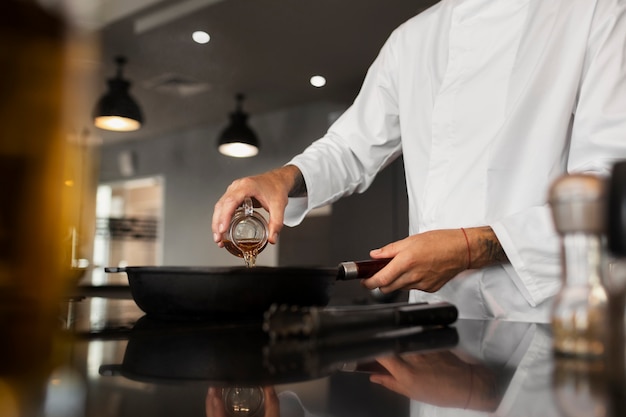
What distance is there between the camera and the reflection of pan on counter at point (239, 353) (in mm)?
350

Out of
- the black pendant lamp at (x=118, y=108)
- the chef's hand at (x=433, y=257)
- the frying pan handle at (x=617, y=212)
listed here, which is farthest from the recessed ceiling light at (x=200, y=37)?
the frying pan handle at (x=617, y=212)

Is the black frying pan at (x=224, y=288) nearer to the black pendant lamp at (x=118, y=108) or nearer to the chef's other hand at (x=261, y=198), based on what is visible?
the chef's other hand at (x=261, y=198)

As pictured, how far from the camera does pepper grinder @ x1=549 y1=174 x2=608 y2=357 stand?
0.30 meters

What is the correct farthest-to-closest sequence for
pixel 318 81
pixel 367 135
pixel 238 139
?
pixel 238 139, pixel 318 81, pixel 367 135

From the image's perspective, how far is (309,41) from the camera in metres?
2.60

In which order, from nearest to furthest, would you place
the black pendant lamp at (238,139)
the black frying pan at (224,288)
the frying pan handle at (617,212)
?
the frying pan handle at (617,212) → the black frying pan at (224,288) → the black pendant lamp at (238,139)

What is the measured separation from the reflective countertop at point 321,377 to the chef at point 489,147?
0.29m

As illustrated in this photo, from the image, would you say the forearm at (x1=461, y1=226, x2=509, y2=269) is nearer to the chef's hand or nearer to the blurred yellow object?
the chef's hand

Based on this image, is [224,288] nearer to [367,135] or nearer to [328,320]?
[328,320]

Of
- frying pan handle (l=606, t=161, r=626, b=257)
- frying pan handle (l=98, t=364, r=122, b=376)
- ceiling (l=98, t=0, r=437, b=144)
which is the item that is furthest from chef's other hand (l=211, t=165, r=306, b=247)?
ceiling (l=98, t=0, r=437, b=144)

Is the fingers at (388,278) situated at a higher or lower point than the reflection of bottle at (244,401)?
higher

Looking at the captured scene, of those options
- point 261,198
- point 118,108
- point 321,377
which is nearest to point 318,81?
point 118,108

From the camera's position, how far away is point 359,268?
2.37ft

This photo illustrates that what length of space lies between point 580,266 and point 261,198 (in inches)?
25.1
